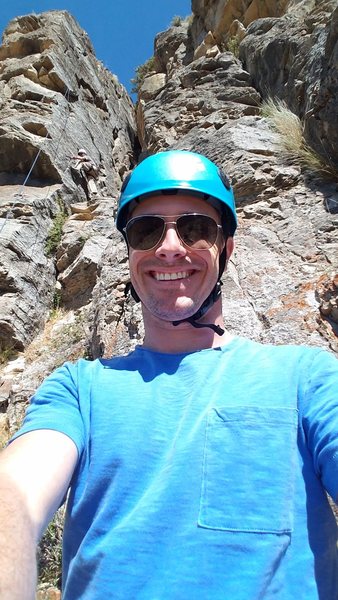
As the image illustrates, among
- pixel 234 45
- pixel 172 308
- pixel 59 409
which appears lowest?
pixel 59 409

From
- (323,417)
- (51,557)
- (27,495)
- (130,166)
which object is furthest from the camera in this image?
(130,166)

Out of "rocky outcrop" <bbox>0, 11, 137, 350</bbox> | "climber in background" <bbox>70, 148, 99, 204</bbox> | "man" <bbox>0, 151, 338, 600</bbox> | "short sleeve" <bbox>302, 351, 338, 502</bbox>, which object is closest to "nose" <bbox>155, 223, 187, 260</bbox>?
"man" <bbox>0, 151, 338, 600</bbox>

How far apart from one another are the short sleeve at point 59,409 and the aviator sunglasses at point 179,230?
70 cm

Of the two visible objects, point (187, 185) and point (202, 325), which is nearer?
point (202, 325)

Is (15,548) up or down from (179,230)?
down

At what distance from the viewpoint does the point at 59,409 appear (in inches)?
60.7

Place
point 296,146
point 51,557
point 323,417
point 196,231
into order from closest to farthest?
point 323,417
point 196,231
point 51,557
point 296,146

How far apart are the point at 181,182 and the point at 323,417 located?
4.12ft

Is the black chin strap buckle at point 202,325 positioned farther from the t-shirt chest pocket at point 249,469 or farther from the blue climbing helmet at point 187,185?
the t-shirt chest pocket at point 249,469

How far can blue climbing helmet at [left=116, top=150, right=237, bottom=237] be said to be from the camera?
2.18 meters

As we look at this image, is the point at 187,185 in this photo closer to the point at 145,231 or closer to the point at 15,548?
the point at 145,231

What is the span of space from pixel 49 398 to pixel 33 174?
11133 mm

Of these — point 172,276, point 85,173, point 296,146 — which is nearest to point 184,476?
point 172,276

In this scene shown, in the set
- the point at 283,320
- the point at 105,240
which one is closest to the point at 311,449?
the point at 283,320
